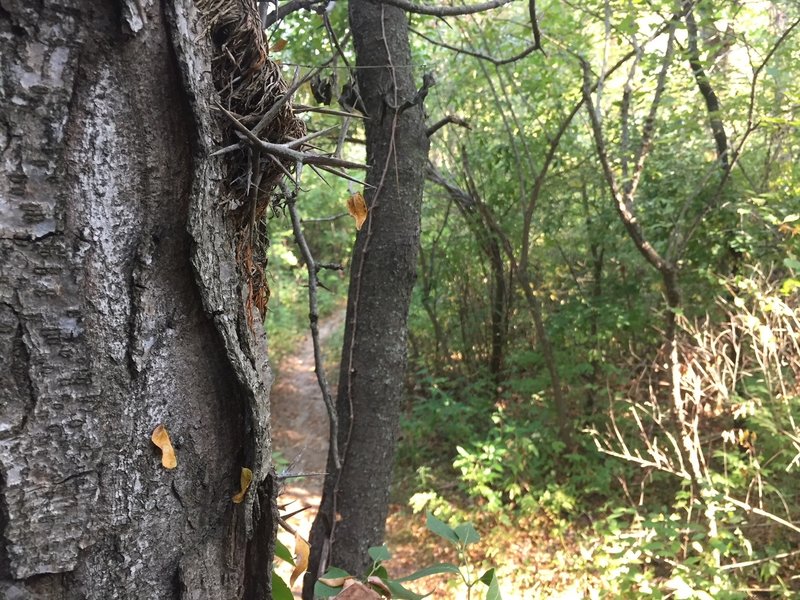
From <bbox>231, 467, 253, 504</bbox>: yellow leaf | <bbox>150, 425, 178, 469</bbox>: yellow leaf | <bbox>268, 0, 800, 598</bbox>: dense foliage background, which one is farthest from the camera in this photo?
<bbox>268, 0, 800, 598</bbox>: dense foliage background

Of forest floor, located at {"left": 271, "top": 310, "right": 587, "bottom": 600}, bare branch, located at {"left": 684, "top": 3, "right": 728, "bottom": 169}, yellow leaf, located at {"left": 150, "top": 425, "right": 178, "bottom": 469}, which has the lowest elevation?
forest floor, located at {"left": 271, "top": 310, "right": 587, "bottom": 600}

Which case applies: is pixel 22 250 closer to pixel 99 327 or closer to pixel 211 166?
pixel 99 327

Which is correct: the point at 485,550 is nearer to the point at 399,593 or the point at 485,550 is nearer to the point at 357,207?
the point at 399,593

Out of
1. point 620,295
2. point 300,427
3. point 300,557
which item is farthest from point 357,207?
point 300,427

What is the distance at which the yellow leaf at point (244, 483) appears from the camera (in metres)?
0.84

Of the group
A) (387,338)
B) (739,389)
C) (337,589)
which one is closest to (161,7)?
(337,589)

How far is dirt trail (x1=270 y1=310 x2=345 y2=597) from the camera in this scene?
579cm

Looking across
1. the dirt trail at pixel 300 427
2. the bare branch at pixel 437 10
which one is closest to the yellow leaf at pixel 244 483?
the bare branch at pixel 437 10

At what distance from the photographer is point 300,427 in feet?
25.9

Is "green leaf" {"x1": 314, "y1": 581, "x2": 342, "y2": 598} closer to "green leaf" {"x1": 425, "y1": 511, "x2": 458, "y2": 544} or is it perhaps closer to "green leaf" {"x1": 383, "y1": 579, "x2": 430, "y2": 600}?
"green leaf" {"x1": 383, "y1": 579, "x2": 430, "y2": 600}

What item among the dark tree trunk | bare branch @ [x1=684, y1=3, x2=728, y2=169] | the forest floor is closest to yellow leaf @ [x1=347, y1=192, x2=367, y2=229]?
the dark tree trunk

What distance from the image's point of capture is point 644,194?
5.29 metres

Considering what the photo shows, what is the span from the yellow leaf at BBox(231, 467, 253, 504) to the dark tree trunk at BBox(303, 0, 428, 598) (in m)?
1.44

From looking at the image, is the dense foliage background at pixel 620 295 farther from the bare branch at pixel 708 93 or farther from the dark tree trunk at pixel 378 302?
the dark tree trunk at pixel 378 302
